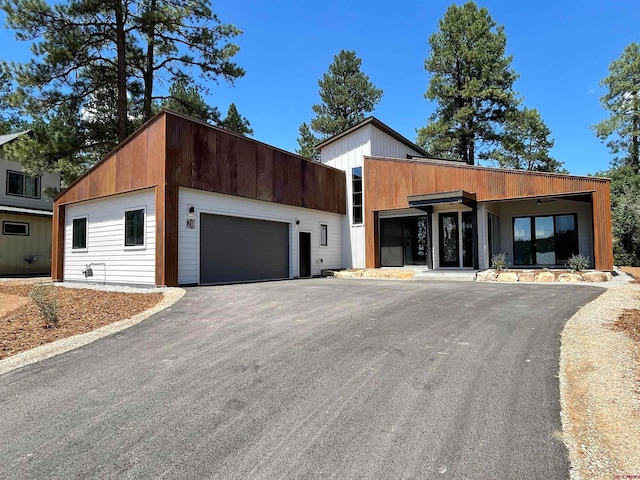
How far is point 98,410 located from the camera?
3061mm

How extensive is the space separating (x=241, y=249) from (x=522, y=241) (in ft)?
41.9

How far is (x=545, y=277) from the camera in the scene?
12.4m

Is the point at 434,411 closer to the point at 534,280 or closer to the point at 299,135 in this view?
the point at 534,280

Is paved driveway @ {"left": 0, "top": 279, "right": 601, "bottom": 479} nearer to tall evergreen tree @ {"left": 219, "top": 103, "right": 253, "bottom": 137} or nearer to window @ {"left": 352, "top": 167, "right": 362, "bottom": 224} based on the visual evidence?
window @ {"left": 352, "top": 167, "right": 362, "bottom": 224}

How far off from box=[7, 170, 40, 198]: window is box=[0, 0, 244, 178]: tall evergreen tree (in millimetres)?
5229

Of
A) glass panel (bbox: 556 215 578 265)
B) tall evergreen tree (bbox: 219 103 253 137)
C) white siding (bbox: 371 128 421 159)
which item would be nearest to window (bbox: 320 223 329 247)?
white siding (bbox: 371 128 421 159)

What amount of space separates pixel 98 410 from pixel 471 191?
14.6 meters

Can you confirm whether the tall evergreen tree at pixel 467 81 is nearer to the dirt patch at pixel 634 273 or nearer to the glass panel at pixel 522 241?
the glass panel at pixel 522 241

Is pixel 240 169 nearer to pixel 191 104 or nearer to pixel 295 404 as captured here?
pixel 191 104

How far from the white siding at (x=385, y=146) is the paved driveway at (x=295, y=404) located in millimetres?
14203

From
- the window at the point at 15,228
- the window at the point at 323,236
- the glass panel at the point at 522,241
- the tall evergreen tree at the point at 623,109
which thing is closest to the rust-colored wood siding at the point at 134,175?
the window at the point at 15,228

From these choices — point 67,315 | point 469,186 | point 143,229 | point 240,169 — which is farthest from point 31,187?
point 469,186

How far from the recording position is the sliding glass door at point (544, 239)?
53.8 ft

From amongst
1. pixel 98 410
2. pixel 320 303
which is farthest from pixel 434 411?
pixel 320 303
